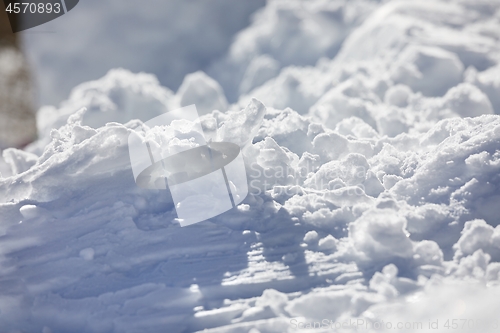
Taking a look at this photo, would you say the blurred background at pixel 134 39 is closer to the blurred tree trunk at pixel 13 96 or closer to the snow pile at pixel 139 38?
the snow pile at pixel 139 38

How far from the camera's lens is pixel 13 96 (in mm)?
5262

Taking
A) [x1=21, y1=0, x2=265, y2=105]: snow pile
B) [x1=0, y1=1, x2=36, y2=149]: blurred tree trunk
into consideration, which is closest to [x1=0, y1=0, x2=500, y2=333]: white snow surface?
[x1=0, y1=1, x2=36, y2=149]: blurred tree trunk

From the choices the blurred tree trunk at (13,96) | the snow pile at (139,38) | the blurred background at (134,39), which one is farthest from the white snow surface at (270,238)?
the snow pile at (139,38)

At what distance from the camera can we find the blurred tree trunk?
4.99 m

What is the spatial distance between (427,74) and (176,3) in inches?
204

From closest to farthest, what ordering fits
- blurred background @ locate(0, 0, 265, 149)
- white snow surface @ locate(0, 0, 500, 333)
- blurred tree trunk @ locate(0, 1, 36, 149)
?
1. white snow surface @ locate(0, 0, 500, 333)
2. blurred tree trunk @ locate(0, 1, 36, 149)
3. blurred background @ locate(0, 0, 265, 149)

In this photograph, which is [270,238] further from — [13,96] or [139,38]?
[139,38]

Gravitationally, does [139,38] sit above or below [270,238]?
above

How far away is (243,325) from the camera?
6.59 feet

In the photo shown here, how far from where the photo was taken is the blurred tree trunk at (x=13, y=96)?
4.99m

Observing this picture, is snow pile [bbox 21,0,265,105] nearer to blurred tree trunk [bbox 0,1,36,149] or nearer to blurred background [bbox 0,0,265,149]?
blurred background [bbox 0,0,265,149]

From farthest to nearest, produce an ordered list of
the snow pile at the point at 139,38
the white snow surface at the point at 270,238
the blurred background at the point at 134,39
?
1. the snow pile at the point at 139,38
2. the blurred background at the point at 134,39
3. the white snow surface at the point at 270,238

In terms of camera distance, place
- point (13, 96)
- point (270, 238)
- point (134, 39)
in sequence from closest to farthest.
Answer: point (270, 238), point (13, 96), point (134, 39)

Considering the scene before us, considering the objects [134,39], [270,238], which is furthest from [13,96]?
[270,238]
